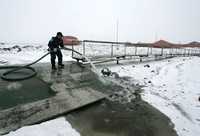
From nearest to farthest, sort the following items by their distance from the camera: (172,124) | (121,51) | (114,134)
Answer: (114,134)
(172,124)
(121,51)

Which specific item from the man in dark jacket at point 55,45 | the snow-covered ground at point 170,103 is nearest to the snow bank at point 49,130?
the snow-covered ground at point 170,103

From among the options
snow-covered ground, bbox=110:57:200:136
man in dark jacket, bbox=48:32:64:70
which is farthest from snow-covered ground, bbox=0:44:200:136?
man in dark jacket, bbox=48:32:64:70

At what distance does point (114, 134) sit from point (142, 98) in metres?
2.07

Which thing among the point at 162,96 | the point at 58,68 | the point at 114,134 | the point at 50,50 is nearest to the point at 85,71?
the point at 58,68

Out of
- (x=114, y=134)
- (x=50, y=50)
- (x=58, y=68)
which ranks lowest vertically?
(x=114, y=134)

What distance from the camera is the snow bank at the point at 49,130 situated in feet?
9.82

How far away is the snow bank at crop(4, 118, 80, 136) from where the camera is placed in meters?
2.99

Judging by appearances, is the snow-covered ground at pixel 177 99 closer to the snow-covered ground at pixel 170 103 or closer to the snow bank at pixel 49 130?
the snow-covered ground at pixel 170 103

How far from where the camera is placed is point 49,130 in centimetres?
313

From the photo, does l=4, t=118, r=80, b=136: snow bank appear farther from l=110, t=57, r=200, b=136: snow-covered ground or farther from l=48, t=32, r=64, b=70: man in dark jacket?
l=48, t=32, r=64, b=70: man in dark jacket

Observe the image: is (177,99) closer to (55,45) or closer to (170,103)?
(170,103)

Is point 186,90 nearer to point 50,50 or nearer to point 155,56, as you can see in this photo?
point 50,50

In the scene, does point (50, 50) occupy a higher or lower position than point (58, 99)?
higher

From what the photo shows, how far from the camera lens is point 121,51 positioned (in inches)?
487
